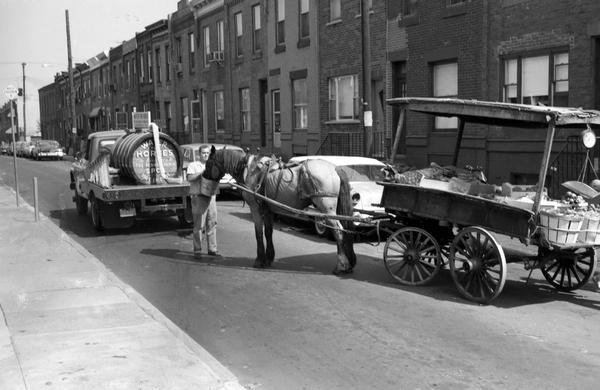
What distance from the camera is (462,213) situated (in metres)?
8.19

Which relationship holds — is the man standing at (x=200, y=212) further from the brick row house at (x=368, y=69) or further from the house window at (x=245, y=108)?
the house window at (x=245, y=108)

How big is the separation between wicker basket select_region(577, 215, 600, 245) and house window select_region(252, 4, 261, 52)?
24383 mm

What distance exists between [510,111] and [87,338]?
5.32 meters

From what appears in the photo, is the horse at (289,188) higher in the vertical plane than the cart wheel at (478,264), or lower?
higher

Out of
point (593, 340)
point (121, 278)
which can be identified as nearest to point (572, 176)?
point (593, 340)

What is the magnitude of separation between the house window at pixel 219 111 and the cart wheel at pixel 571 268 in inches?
1078

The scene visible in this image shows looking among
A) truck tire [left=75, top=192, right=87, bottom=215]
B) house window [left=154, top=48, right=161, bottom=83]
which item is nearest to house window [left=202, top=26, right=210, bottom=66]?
house window [left=154, top=48, right=161, bottom=83]

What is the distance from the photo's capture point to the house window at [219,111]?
3494cm

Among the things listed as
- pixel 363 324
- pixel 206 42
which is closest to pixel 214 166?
pixel 363 324

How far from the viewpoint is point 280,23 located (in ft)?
92.3

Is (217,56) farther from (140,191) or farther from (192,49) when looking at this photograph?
(140,191)

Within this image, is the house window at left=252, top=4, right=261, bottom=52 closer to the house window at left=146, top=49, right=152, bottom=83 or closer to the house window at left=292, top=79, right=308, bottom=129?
the house window at left=292, top=79, right=308, bottom=129

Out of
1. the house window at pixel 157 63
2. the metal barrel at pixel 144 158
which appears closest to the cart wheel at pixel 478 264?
the metal barrel at pixel 144 158

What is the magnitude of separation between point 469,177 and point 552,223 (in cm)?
173
